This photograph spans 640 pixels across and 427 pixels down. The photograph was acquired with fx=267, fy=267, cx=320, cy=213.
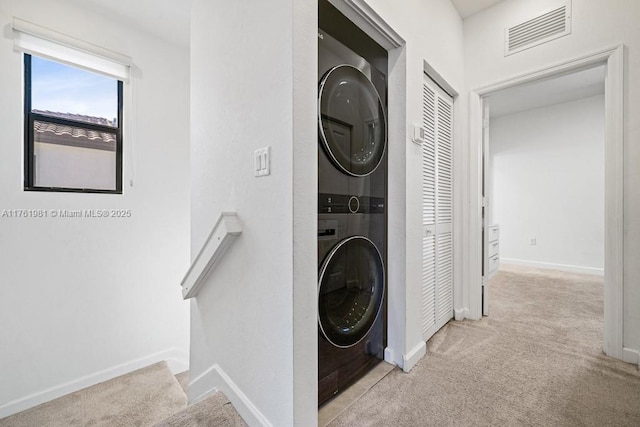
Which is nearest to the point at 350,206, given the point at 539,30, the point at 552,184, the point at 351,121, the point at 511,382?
the point at 351,121

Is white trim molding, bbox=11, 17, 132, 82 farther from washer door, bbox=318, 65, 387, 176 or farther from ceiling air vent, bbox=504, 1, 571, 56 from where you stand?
ceiling air vent, bbox=504, 1, 571, 56

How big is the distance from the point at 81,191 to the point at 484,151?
343 cm

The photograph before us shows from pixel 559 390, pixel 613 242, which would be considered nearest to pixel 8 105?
pixel 559 390

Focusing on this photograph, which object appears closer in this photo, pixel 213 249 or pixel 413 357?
pixel 213 249

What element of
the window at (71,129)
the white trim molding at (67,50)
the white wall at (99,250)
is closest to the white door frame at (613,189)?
the white wall at (99,250)

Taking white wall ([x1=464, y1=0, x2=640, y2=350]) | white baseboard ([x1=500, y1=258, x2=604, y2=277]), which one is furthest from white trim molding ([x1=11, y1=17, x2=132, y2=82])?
white baseboard ([x1=500, y1=258, x2=604, y2=277])

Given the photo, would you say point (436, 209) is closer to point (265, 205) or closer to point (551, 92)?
point (265, 205)

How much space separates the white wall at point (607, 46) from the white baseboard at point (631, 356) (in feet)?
0.10

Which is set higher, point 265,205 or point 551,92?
point 551,92

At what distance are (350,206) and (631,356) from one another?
81.1 inches

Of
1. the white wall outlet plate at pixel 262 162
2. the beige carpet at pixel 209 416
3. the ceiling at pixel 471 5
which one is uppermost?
the ceiling at pixel 471 5

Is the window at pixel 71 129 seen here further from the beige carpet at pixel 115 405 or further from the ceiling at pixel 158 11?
the beige carpet at pixel 115 405

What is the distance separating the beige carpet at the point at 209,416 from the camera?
3.66ft

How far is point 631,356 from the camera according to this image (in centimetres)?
169
